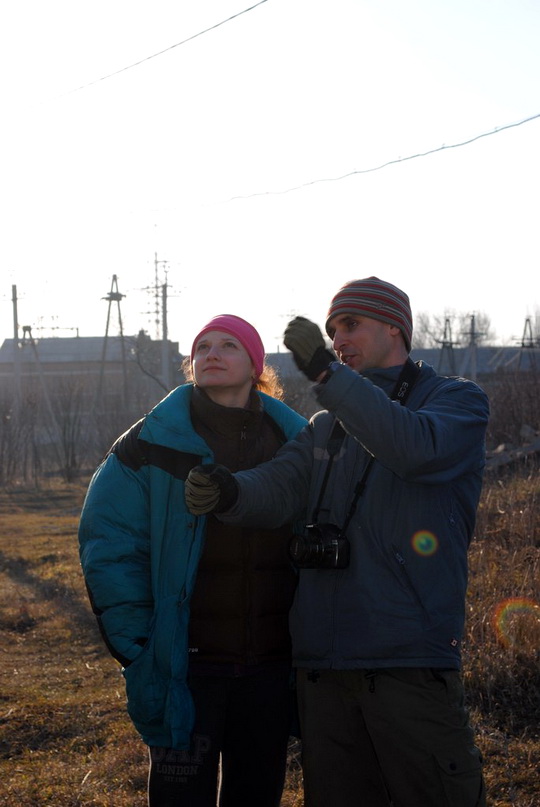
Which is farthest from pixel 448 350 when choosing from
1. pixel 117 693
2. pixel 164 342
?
pixel 117 693

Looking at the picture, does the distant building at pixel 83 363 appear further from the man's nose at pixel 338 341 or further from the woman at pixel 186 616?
the man's nose at pixel 338 341

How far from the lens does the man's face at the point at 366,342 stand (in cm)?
279

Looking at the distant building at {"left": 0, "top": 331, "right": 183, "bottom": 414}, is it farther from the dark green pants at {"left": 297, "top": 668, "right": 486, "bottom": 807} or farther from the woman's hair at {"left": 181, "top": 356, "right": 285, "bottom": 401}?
the dark green pants at {"left": 297, "top": 668, "right": 486, "bottom": 807}

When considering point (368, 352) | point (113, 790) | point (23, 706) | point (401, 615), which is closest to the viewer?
point (401, 615)

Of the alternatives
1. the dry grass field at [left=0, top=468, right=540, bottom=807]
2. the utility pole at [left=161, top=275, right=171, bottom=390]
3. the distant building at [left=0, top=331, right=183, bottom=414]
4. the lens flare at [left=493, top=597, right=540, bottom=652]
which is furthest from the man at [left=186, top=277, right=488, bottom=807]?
the distant building at [left=0, top=331, right=183, bottom=414]

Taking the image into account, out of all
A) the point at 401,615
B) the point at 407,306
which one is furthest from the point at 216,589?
the point at 407,306

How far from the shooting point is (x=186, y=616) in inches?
113

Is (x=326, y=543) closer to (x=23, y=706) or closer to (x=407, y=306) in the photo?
(x=407, y=306)

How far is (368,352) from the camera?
2791 millimetres

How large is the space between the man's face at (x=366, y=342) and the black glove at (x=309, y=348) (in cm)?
28

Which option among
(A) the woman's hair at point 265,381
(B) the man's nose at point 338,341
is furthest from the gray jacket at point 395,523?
(A) the woman's hair at point 265,381

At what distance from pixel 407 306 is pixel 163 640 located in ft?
4.08

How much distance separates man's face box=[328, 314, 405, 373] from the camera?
279cm

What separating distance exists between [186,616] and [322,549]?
554mm
